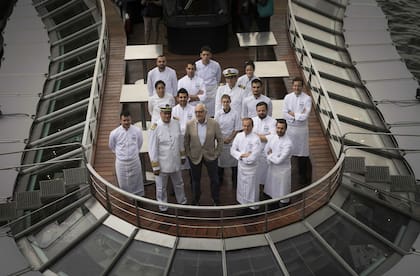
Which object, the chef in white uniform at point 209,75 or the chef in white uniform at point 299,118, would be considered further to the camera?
the chef in white uniform at point 209,75

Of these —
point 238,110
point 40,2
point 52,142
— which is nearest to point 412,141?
point 238,110

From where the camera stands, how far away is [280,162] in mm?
9617

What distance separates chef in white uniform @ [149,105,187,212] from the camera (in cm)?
965

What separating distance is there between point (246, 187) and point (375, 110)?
4533 mm

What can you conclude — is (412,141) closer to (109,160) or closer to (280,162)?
(280,162)

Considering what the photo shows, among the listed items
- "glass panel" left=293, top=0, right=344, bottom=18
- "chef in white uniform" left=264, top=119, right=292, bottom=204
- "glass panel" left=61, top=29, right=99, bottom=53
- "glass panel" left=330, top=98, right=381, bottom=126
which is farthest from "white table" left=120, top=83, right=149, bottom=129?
"glass panel" left=293, top=0, right=344, bottom=18

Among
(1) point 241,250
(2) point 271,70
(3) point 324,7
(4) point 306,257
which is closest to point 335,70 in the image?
(2) point 271,70

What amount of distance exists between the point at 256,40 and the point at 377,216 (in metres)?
5.43

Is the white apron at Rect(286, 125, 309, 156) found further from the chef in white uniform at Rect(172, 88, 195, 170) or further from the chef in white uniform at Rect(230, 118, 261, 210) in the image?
the chef in white uniform at Rect(172, 88, 195, 170)

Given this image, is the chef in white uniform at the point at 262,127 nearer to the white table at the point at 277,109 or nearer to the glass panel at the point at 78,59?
the white table at the point at 277,109

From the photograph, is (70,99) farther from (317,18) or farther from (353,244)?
(317,18)

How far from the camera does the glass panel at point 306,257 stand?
8.81 metres

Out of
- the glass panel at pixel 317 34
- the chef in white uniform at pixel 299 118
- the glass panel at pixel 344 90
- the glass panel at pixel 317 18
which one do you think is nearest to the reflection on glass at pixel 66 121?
the chef in white uniform at pixel 299 118

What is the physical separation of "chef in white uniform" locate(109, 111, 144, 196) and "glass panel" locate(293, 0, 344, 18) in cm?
889
